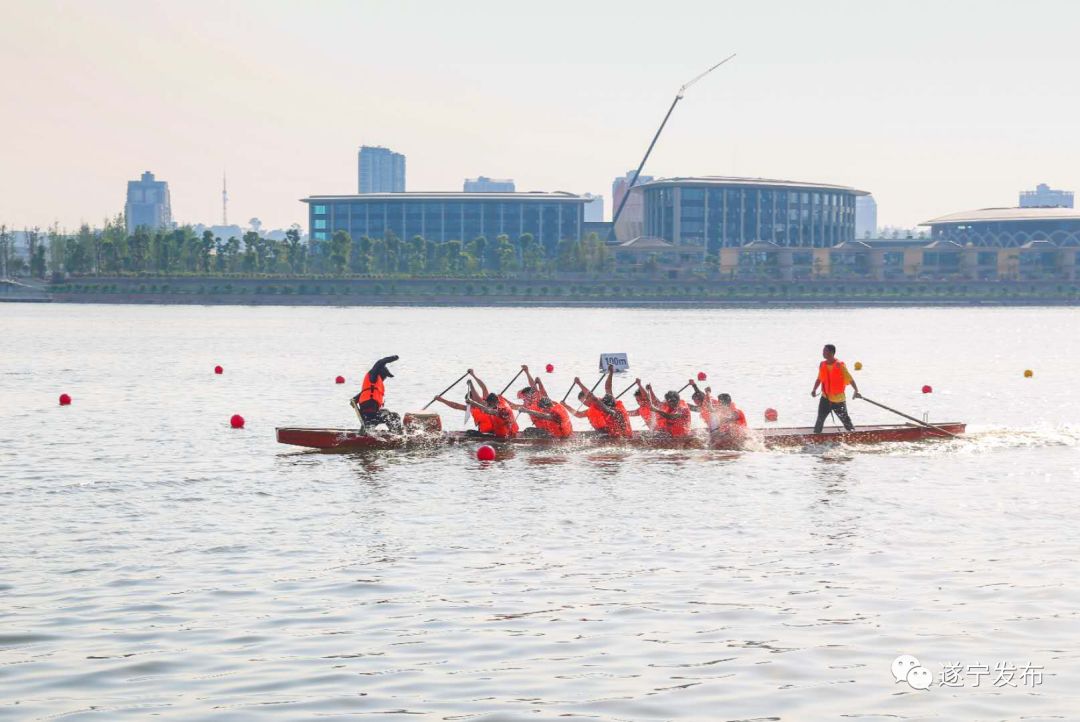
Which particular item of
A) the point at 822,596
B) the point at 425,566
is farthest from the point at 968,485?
the point at 425,566

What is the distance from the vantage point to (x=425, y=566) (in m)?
19.5

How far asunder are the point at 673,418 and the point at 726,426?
1297 millimetres

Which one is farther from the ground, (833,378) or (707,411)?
(833,378)

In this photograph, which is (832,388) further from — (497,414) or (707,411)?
(497,414)

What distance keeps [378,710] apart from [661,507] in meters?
12.7

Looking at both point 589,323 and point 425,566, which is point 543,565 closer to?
point 425,566

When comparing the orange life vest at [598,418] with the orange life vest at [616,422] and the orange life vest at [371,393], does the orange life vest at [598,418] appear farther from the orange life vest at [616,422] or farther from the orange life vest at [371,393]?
the orange life vest at [371,393]

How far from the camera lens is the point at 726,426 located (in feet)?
107

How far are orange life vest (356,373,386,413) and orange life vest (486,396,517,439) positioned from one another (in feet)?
8.53

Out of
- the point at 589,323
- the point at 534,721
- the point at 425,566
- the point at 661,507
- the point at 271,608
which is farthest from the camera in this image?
the point at 589,323

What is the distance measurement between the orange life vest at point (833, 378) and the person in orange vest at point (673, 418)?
3519 millimetres

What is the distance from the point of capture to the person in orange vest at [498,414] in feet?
104

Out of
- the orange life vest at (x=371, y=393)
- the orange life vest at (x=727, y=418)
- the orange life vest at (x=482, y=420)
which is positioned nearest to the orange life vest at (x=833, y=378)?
the orange life vest at (x=727, y=418)

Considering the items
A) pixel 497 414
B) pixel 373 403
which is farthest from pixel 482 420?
pixel 373 403
